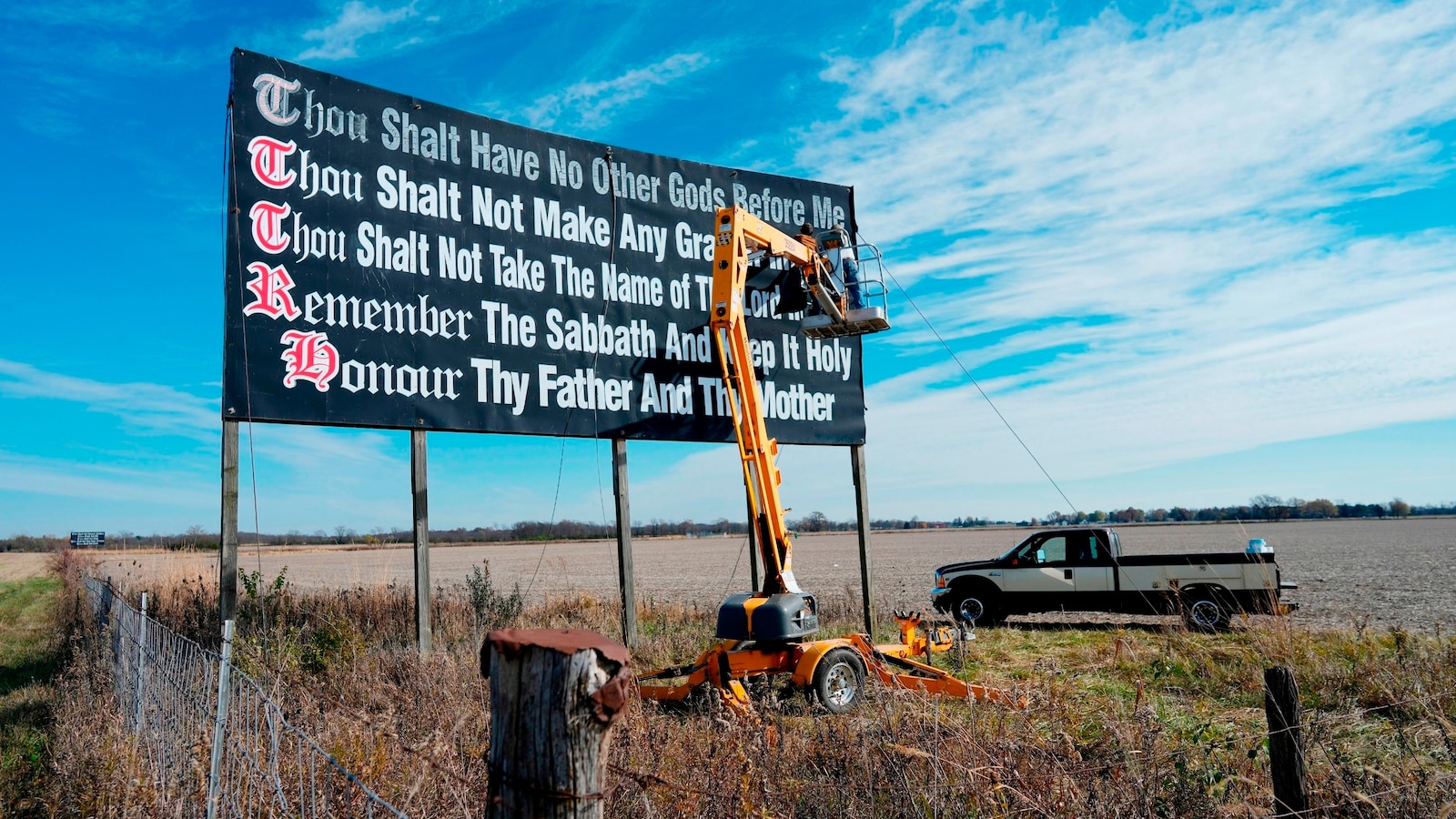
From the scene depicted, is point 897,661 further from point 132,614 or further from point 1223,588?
point 1223,588

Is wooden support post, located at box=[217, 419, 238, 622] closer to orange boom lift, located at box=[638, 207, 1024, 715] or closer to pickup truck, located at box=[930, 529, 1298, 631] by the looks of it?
orange boom lift, located at box=[638, 207, 1024, 715]

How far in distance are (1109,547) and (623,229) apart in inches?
389

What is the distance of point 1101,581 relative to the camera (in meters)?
15.0

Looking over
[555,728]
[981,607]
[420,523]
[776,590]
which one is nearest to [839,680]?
[776,590]

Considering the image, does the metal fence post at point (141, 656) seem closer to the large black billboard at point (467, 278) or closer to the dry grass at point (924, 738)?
the dry grass at point (924, 738)

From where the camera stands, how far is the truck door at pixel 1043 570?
604 inches

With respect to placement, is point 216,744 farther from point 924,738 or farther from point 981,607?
point 981,607

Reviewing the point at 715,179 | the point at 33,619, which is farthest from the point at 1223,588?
the point at 33,619

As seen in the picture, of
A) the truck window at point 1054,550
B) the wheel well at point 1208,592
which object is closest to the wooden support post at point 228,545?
the truck window at point 1054,550

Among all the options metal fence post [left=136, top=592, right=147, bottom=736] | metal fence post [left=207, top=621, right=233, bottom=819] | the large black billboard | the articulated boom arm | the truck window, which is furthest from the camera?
the truck window

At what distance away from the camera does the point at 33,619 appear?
17.4 m

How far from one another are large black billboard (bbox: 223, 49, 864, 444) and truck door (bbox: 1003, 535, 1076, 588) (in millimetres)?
5246

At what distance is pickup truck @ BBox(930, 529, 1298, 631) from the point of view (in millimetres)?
13898

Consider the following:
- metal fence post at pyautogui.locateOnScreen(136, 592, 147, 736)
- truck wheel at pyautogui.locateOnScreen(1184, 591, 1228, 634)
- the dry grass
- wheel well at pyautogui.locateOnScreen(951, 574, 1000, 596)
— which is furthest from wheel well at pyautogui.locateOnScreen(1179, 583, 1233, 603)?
metal fence post at pyautogui.locateOnScreen(136, 592, 147, 736)
